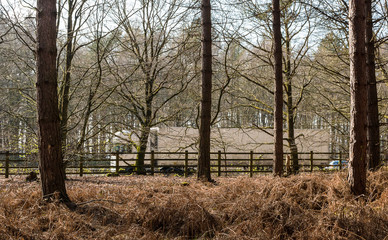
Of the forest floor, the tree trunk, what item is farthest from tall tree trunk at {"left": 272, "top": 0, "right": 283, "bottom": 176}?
the tree trunk

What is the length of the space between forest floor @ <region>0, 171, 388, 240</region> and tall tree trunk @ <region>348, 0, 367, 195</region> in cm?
28

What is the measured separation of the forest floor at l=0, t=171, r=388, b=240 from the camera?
13.3ft

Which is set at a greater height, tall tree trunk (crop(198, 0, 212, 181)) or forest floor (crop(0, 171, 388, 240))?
tall tree trunk (crop(198, 0, 212, 181))

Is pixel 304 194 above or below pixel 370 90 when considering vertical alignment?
below

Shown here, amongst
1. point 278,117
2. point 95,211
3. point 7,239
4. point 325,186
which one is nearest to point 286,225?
point 325,186

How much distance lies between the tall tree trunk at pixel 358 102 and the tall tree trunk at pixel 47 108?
482 centimetres

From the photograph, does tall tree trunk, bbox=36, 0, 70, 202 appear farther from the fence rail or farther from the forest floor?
the fence rail

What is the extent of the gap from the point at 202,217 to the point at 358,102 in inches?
132

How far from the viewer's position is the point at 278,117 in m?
9.50

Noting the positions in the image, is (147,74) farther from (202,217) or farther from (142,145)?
(202,217)

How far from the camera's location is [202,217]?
457 cm

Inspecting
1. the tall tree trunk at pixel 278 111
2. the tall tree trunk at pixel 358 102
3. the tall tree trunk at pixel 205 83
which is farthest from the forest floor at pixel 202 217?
the tall tree trunk at pixel 278 111

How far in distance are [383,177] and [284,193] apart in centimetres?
211

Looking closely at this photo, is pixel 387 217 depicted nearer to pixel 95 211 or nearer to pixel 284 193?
pixel 284 193
